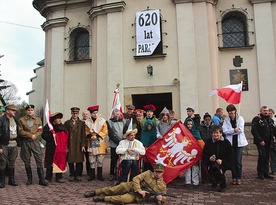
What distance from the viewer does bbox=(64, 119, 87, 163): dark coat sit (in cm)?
830

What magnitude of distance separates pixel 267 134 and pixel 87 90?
9.32 metres

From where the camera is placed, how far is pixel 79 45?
1641 centimetres

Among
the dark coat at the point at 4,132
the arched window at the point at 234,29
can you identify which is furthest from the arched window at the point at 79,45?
the dark coat at the point at 4,132

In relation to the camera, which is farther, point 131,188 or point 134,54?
point 134,54

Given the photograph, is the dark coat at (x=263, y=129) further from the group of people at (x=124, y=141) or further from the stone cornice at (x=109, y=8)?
the stone cornice at (x=109, y=8)

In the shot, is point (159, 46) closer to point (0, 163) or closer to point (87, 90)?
point (87, 90)

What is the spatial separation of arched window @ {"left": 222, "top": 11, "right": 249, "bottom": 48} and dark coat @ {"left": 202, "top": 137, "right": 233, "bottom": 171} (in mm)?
8384

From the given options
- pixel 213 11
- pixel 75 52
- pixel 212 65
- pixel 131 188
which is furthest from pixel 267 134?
pixel 75 52

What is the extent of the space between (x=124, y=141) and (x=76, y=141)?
166 cm

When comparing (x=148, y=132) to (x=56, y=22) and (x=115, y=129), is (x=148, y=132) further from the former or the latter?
(x=56, y=22)

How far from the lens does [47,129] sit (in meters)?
8.32

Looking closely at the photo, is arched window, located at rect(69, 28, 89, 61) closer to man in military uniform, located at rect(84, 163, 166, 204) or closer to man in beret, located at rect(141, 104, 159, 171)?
man in beret, located at rect(141, 104, 159, 171)

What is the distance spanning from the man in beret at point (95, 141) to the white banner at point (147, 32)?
6404mm

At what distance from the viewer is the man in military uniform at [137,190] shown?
580 cm
